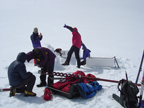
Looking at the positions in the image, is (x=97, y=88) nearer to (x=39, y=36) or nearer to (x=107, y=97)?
(x=107, y=97)

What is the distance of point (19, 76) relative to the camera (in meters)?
3.12

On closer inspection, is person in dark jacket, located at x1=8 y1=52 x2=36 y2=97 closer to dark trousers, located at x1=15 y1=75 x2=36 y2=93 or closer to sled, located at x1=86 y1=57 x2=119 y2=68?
dark trousers, located at x1=15 y1=75 x2=36 y2=93

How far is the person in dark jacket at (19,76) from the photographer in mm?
3006

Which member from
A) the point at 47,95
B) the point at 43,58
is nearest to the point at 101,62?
the point at 43,58

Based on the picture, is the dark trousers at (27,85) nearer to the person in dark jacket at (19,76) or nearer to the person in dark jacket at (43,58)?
the person in dark jacket at (19,76)

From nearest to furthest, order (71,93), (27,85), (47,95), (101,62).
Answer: (71,93)
(47,95)
(27,85)
(101,62)

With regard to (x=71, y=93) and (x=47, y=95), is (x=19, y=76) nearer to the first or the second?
(x=47, y=95)

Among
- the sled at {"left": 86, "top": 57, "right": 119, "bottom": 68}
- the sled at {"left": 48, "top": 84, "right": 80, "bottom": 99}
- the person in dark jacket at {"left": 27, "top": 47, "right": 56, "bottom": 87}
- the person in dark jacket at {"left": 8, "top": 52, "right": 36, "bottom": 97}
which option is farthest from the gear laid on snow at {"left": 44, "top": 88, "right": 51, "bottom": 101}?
the sled at {"left": 86, "top": 57, "right": 119, "bottom": 68}

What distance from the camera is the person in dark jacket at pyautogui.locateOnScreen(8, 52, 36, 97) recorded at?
301cm

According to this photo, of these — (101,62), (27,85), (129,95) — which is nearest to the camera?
(129,95)

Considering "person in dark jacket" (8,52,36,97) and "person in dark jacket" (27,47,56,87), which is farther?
"person in dark jacket" (27,47,56,87)

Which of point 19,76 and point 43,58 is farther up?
point 43,58

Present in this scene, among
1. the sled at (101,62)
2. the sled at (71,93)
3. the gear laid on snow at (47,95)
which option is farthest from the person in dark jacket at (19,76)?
the sled at (101,62)

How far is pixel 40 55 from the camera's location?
3.65 m
